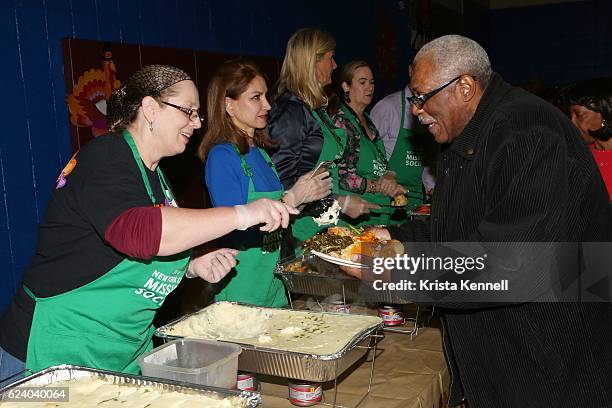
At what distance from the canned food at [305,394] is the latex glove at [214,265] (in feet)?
1.62

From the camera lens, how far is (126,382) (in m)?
1.59

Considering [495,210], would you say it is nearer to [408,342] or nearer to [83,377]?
[408,342]

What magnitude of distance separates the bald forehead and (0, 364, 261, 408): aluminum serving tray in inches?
40.8

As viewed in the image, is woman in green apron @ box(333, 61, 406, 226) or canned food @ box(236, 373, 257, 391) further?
woman in green apron @ box(333, 61, 406, 226)

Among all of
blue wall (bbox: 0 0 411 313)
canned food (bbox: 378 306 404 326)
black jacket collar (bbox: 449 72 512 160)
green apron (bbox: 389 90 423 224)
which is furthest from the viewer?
green apron (bbox: 389 90 423 224)

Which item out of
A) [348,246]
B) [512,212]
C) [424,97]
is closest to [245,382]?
[348,246]

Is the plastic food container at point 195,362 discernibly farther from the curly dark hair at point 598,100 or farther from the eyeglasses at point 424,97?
the curly dark hair at point 598,100

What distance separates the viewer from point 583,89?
314 centimetres

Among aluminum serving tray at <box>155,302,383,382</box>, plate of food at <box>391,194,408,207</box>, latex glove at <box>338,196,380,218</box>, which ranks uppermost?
latex glove at <box>338,196,380,218</box>

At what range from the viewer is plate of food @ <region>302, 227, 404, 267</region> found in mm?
2172

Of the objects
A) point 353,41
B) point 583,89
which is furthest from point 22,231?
point 353,41

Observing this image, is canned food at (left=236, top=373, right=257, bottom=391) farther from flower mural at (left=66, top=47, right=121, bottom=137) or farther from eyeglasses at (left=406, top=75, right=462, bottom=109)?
flower mural at (left=66, top=47, right=121, bottom=137)

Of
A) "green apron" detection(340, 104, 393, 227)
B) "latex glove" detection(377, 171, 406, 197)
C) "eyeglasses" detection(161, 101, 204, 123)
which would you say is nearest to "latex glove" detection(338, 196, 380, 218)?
"green apron" detection(340, 104, 393, 227)

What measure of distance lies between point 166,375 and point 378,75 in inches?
224
